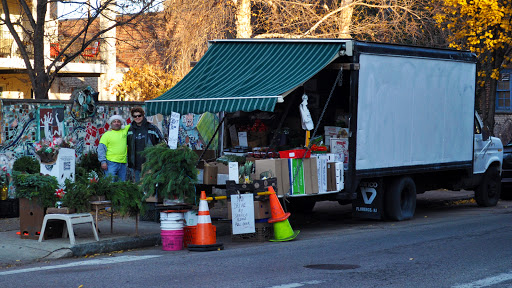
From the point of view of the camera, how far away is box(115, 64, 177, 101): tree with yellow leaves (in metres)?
25.5

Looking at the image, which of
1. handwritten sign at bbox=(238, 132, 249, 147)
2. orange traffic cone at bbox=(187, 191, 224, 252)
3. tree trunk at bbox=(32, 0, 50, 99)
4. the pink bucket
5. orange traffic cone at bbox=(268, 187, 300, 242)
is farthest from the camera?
tree trunk at bbox=(32, 0, 50, 99)

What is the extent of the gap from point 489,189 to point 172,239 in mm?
8948

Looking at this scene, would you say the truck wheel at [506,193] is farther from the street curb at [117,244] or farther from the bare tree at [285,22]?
the street curb at [117,244]

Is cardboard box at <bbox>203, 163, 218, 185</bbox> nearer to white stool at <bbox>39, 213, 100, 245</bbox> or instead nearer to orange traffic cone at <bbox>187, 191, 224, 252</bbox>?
orange traffic cone at <bbox>187, 191, 224, 252</bbox>

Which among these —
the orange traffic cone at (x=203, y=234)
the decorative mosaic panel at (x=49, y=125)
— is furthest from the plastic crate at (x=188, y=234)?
the decorative mosaic panel at (x=49, y=125)

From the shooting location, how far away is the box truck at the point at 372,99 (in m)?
12.2

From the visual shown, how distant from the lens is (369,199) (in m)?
13.3

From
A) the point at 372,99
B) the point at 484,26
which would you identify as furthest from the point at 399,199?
the point at 484,26

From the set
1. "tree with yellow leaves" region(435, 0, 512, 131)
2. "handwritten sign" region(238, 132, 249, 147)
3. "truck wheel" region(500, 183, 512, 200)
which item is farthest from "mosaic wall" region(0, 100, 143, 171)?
Answer: "truck wheel" region(500, 183, 512, 200)

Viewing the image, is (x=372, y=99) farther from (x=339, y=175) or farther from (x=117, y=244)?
(x=117, y=244)

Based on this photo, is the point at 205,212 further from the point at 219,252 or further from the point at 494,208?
the point at 494,208

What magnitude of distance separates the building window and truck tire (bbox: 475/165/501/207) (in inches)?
664

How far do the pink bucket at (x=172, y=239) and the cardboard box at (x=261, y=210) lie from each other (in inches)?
38.5

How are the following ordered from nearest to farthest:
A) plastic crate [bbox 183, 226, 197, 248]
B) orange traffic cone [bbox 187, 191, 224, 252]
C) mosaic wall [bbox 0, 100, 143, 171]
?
orange traffic cone [bbox 187, 191, 224, 252] → plastic crate [bbox 183, 226, 197, 248] → mosaic wall [bbox 0, 100, 143, 171]
